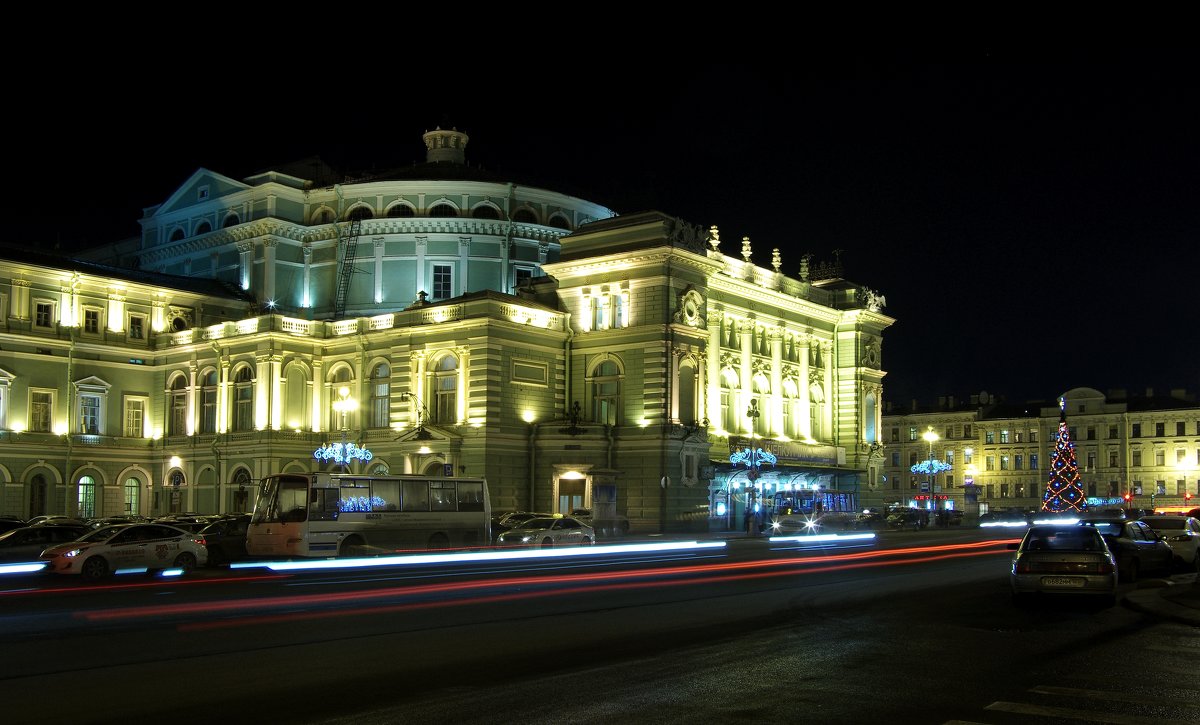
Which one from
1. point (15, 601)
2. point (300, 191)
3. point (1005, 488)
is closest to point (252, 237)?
point (300, 191)

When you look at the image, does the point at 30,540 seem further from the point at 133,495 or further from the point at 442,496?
the point at 133,495

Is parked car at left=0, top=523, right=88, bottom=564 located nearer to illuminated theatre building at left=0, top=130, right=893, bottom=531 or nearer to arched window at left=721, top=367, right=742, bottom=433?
illuminated theatre building at left=0, top=130, right=893, bottom=531

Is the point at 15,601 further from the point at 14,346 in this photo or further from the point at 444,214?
the point at 444,214

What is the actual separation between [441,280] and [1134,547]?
2034 inches

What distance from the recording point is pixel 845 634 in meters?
18.6

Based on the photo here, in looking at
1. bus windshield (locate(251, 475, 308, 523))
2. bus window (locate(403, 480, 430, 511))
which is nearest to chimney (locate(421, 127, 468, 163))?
bus window (locate(403, 480, 430, 511))

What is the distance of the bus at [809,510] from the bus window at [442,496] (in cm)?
2546

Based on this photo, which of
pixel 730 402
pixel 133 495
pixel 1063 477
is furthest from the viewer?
pixel 1063 477

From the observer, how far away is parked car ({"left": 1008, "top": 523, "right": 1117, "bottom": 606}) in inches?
901

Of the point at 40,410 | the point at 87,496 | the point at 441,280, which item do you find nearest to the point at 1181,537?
the point at 441,280

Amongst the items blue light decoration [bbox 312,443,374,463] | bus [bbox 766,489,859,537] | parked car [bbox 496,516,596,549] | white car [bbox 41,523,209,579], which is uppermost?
blue light decoration [bbox 312,443,374,463]

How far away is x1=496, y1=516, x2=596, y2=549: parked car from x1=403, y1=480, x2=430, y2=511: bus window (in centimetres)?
456

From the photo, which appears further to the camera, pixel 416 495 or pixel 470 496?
pixel 470 496

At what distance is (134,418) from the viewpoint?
71.6 m
